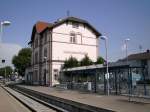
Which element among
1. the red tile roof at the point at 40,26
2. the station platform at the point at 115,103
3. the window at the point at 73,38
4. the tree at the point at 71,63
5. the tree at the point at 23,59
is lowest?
the station platform at the point at 115,103

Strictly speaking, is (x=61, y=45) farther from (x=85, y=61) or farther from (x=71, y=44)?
(x=85, y=61)

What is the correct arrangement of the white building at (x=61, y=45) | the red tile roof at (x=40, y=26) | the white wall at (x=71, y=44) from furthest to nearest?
the red tile roof at (x=40, y=26) < the white wall at (x=71, y=44) < the white building at (x=61, y=45)

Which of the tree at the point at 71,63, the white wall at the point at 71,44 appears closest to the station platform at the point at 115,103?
the tree at the point at 71,63

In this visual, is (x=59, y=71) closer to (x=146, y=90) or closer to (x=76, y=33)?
(x=76, y=33)

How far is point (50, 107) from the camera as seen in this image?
18.5m

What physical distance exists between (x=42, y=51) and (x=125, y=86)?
3382 cm

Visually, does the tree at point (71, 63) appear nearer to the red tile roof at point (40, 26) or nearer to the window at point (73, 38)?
the window at point (73, 38)

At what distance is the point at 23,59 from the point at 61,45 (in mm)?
24494

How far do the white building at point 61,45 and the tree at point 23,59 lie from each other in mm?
13603

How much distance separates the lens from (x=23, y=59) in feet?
244

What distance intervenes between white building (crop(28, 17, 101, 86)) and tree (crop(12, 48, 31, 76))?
13603mm

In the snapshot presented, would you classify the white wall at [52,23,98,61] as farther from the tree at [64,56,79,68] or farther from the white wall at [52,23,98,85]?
the tree at [64,56,79,68]

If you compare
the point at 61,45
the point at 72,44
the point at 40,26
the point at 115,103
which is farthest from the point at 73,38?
the point at 115,103

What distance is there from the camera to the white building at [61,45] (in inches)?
2037
